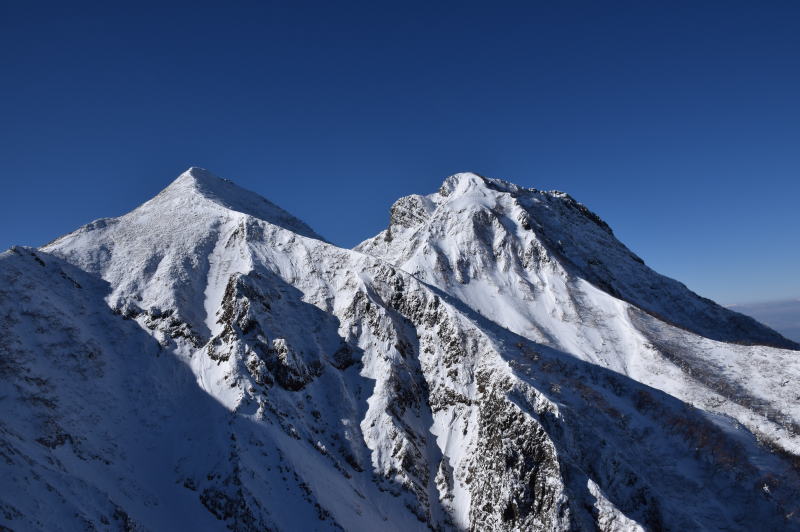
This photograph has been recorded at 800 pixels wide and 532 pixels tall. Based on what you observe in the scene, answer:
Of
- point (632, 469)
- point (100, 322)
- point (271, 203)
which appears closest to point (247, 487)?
point (100, 322)

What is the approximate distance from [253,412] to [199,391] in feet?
22.6

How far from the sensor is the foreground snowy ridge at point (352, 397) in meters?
34.4

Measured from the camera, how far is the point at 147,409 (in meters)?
41.7

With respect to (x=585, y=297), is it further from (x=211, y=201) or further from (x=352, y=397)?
(x=211, y=201)

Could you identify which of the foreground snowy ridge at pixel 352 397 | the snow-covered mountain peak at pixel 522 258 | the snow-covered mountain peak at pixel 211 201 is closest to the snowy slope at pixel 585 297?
the snow-covered mountain peak at pixel 522 258

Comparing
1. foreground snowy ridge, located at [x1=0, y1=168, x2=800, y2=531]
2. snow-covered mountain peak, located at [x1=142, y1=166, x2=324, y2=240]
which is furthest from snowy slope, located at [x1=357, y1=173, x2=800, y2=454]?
snow-covered mountain peak, located at [x1=142, y1=166, x2=324, y2=240]

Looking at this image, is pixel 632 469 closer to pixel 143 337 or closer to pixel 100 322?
pixel 143 337

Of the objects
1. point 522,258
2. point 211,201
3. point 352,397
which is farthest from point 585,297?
point 211,201

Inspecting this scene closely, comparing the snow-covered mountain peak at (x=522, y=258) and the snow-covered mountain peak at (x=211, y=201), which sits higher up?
the snow-covered mountain peak at (x=211, y=201)

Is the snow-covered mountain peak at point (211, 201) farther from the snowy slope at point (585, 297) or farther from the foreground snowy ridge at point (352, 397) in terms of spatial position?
the snowy slope at point (585, 297)

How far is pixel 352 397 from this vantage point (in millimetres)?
47500

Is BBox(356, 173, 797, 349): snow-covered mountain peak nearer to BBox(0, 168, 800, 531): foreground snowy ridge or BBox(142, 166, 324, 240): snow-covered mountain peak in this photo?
BBox(0, 168, 800, 531): foreground snowy ridge

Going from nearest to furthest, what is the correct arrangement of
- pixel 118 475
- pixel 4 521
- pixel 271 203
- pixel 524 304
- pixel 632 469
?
pixel 4 521, pixel 118 475, pixel 632 469, pixel 524 304, pixel 271 203

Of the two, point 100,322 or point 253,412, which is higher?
point 100,322
